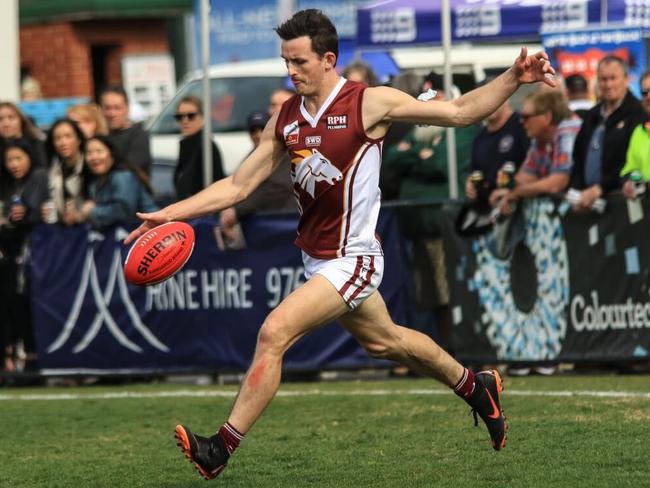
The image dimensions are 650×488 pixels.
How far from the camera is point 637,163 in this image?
1172cm

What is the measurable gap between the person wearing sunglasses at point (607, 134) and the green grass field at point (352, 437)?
4.64ft

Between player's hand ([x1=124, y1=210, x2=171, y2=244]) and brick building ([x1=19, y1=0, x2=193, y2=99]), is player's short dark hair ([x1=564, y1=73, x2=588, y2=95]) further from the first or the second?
brick building ([x1=19, y1=0, x2=193, y2=99])

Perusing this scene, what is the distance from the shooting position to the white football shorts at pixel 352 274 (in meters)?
7.72

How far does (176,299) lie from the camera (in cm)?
1330

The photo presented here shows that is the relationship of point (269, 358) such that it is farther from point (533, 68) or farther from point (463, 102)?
point (533, 68)

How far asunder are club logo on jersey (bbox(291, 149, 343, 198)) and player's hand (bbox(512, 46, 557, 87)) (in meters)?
Result: 0.98

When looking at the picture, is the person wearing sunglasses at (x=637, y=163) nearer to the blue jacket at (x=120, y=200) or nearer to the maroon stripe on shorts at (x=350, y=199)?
the blue jacket at (x=120, y=200)

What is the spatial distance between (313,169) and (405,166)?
533 centimetres

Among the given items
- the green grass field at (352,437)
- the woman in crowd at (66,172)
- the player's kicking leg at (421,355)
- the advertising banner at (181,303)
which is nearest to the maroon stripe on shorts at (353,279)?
the player's kicking leg at (421,355)

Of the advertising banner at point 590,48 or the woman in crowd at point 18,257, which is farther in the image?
the advertising banner at point 590,48

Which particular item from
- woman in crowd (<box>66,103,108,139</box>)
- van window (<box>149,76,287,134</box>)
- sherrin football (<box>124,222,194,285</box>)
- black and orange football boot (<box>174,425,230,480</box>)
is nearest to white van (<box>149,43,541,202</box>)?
van window (<box>149,76,287,134</box>)

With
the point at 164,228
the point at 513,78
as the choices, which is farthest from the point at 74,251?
the point at 513,78

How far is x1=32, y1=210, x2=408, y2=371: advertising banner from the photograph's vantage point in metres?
→ 12.8

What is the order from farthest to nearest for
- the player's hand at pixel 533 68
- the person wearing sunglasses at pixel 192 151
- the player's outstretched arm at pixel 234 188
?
the person wearing sunglasses at pixel 192 151
the player's outstretched arm at pixel 234 188
the player's hand at pixel 533 68
